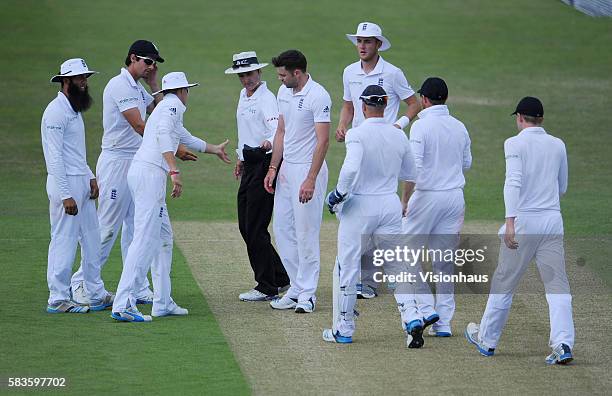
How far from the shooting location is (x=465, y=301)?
1208 cm

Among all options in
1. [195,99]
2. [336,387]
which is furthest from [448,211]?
[195,99]

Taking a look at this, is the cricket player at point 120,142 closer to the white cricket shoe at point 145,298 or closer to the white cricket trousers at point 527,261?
the white cricket shoe at point 145,298

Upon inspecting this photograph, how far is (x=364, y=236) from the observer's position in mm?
10133

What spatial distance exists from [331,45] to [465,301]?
1918 centimetres

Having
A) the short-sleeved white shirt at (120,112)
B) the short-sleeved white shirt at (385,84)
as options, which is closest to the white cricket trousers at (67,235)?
the short-sleeved white shirt at (120,112)

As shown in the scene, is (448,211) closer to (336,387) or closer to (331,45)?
(336,387)

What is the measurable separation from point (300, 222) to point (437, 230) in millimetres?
1606

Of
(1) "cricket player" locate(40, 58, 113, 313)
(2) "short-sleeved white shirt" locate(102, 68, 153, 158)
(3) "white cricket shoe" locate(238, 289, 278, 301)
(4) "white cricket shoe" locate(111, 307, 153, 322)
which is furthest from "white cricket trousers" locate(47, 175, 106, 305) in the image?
(3) "white cricket shoe" locate(238, 289, 278, 301)

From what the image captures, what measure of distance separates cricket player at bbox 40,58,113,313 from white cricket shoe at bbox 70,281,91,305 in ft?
0.33

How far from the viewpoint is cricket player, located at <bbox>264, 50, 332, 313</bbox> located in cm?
1137

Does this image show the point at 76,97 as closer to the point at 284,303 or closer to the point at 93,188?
the point at 93,188

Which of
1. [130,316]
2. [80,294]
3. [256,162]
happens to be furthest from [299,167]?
[80,294]

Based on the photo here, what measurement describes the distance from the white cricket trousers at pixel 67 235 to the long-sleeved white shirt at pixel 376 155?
278 cm

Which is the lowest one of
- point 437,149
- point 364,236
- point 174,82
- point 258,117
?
point 364,236
